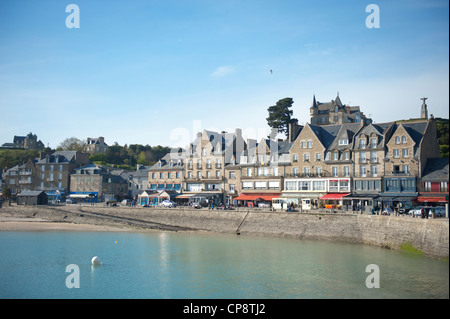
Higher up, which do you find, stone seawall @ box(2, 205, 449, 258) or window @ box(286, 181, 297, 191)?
window @ box(286, 181, 297, 191)

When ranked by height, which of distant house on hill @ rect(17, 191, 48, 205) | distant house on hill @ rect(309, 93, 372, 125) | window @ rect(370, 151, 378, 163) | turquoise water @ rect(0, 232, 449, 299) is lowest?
turquoise water @ rect(0, 232, 449, 299)

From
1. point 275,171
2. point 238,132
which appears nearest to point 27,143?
point 238,132

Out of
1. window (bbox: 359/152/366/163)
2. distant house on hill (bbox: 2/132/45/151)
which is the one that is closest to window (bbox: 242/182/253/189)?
window (bbox: 359/152/366/163)

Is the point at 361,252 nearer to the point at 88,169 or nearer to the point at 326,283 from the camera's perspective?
the point at 326,283

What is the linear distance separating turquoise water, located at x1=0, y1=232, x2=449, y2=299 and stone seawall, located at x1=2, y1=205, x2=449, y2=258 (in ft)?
5.56

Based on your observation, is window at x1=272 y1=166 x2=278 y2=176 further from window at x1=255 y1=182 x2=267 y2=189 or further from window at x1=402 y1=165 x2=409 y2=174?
window at x1=402 y1=165 x2=409 y2=174

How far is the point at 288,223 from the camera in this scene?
4500 centimetres

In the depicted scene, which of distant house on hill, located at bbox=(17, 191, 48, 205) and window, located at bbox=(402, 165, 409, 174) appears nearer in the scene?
window, located at bbox=(402, 165, 409, 174)

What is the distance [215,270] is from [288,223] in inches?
693

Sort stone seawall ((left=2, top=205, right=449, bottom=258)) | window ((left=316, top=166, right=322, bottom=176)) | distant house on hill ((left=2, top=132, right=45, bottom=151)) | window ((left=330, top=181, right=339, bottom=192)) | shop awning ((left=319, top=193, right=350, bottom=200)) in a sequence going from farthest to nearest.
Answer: distant house on hill ((left=2, top=132, right=45, bottom=151)) < window ((left=316, top=166, right=322, bottom=176)) < window ((left=330, top=181, right=339, bottom=192)) < shop awning ((left=319, top=193, right=350, bottom=200)) < stone seawall ((left=2, top=205, right=449, bottom=258))

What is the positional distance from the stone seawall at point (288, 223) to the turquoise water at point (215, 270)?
1.70 meters

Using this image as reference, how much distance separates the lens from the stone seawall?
3155 cm

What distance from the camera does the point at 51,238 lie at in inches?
1780
